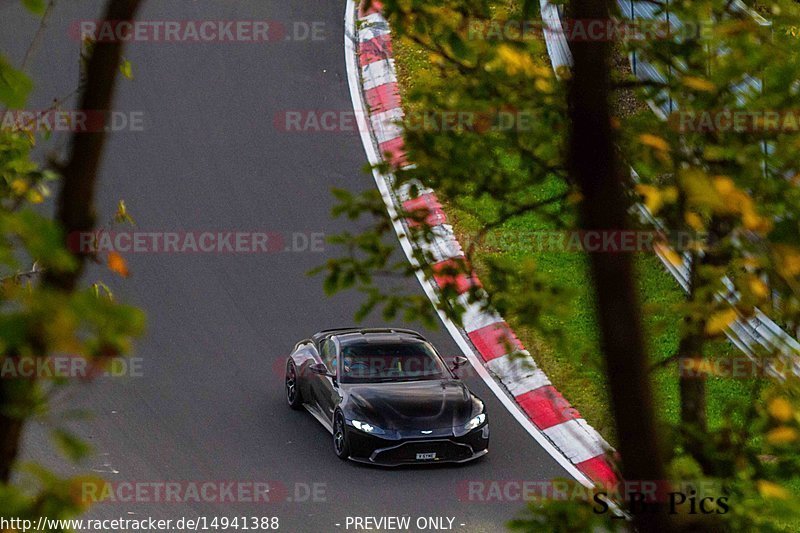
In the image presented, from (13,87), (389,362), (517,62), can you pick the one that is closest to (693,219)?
(517,62)

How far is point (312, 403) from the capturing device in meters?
12.5

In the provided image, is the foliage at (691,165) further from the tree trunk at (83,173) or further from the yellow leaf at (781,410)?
the tree trunk at (83,173)

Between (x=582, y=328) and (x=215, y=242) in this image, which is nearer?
(x=582, y=328)

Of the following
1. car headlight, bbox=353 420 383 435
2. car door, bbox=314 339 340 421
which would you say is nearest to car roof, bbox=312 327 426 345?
car door, bbox=314 339 340 421

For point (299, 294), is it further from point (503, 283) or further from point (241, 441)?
point (503, 283)

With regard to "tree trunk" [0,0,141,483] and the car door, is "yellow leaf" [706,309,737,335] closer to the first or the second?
"tree trunk" [0,0,141,483]

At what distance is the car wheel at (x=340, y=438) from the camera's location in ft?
37.9

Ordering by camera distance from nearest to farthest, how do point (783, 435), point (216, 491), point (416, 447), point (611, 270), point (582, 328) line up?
point (611, 270) → point (783, 435) → point (216, 491) → point (416, 447) → point (582, 328)

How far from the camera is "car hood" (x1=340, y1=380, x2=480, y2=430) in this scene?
1147 cm

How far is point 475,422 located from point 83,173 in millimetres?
8531

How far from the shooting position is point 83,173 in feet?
10.9

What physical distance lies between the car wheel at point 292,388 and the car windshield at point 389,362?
764 mm

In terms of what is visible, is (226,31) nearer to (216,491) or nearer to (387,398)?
(387,398)

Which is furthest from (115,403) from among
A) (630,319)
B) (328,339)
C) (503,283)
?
(630,319)
